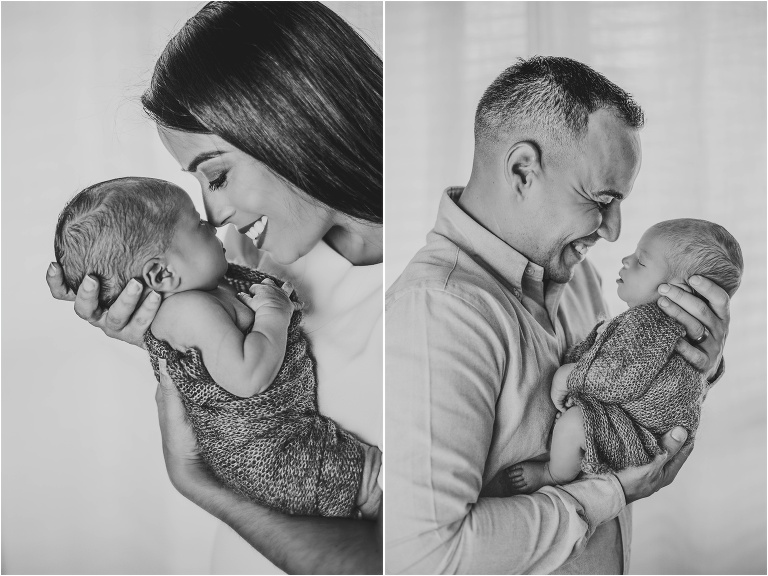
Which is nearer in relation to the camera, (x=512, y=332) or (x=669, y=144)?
(x=512, y=332)

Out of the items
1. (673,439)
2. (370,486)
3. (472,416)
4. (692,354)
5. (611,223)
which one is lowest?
(370,486)

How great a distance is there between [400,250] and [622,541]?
100 cm

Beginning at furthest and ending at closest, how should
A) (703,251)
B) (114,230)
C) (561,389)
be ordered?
(703,251) → (561,389) → (114,230)

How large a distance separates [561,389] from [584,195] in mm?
502

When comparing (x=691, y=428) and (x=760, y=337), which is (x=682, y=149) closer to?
(x=760, y=337)

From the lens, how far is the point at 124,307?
2018mm

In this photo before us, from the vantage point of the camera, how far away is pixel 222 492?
2.12m

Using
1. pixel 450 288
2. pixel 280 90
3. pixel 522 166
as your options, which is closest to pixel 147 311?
pixel 280 90

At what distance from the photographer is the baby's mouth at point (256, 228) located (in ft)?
7.00

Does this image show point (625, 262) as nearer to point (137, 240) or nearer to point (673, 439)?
point (673, 439)

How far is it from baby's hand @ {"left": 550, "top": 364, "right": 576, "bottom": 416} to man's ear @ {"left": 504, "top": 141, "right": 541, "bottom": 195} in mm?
462

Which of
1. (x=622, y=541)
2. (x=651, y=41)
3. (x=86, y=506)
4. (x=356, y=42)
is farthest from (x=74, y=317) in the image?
(x=651, y=41)

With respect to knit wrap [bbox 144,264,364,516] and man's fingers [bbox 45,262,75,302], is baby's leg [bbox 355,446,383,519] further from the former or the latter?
man's fingers [bbox 45,262,75,302]

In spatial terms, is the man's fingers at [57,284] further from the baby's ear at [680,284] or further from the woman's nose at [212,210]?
the baby's ear at [680,284]
